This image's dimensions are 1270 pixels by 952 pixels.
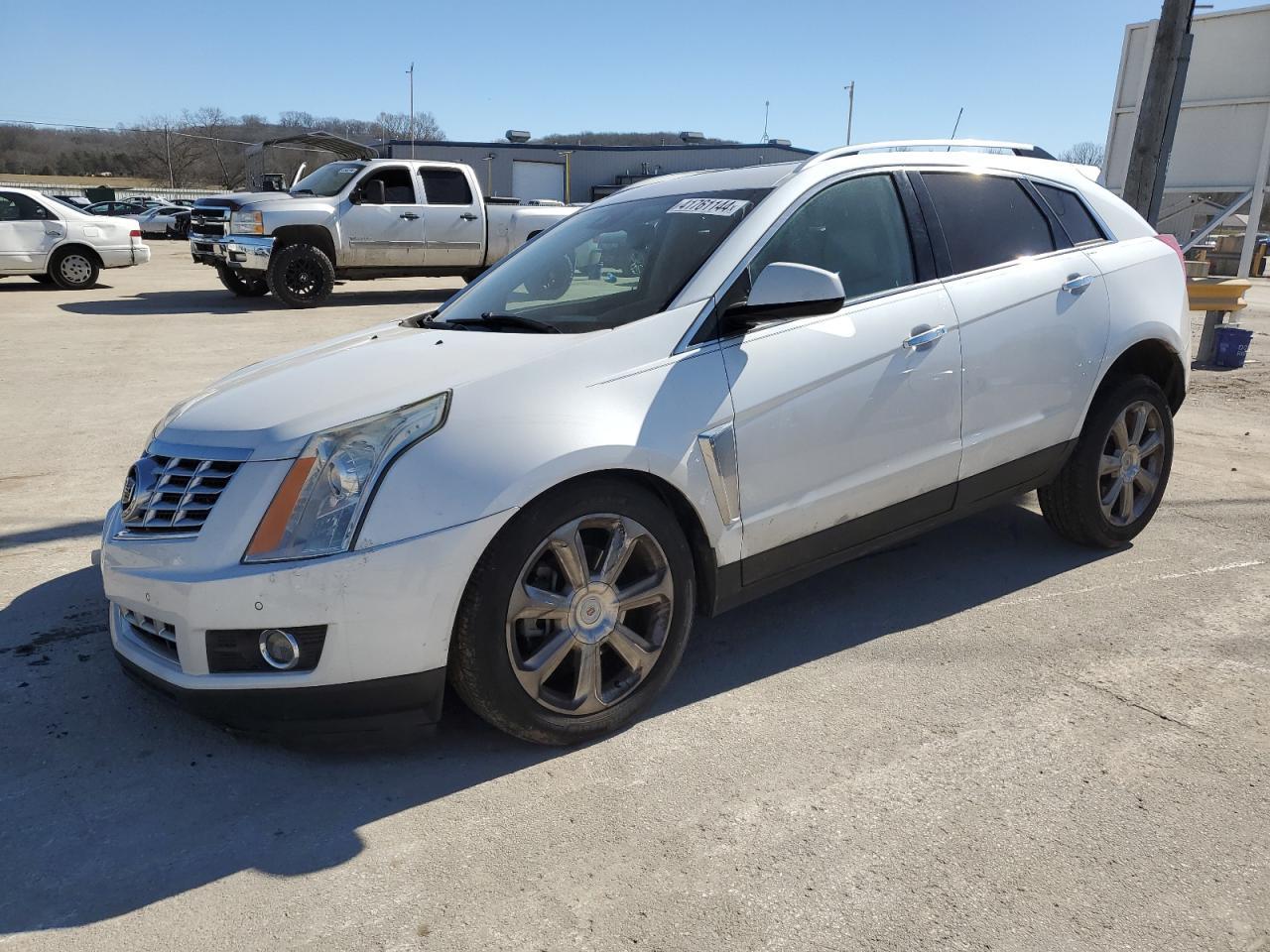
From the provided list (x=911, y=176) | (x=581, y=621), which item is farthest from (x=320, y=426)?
(x=911, y=176)

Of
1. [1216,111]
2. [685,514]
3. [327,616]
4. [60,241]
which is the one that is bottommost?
[327,616]

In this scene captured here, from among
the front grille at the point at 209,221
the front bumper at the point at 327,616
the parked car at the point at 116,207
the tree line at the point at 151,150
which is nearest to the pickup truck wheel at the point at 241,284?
the front grille at the point at 209,221

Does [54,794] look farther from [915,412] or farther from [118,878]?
[915,412]

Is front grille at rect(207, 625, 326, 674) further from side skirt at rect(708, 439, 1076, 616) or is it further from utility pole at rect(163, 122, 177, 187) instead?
utility pole at rect(163, 122, 177, 187)

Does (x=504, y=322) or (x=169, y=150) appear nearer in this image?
(x=504, y=322)

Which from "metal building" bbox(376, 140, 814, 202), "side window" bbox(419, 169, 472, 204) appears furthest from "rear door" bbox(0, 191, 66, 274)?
"metal building" bbox(376, 140, 814, 202)

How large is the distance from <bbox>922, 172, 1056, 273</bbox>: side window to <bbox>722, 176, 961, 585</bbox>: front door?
26 cm

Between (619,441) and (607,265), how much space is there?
1.27 m

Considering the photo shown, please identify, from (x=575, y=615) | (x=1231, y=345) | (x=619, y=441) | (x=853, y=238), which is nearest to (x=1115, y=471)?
(x=853, y=238)

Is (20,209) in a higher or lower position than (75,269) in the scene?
higher

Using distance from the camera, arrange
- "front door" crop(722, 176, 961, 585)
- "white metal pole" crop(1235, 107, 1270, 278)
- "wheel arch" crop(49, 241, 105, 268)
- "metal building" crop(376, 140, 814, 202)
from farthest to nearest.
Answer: "metal building" crop(376, 140, 814, 202)
"white metal pole" crop(1235, 107, 1270, 278)
"wheel arch" crop(49, 241, 105, 268)
"front door" crop(722, 176, 961, 585)

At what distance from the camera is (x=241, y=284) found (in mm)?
16859

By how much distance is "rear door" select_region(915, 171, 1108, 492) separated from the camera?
13.2 feet

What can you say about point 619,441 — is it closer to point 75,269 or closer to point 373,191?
point 373,191
